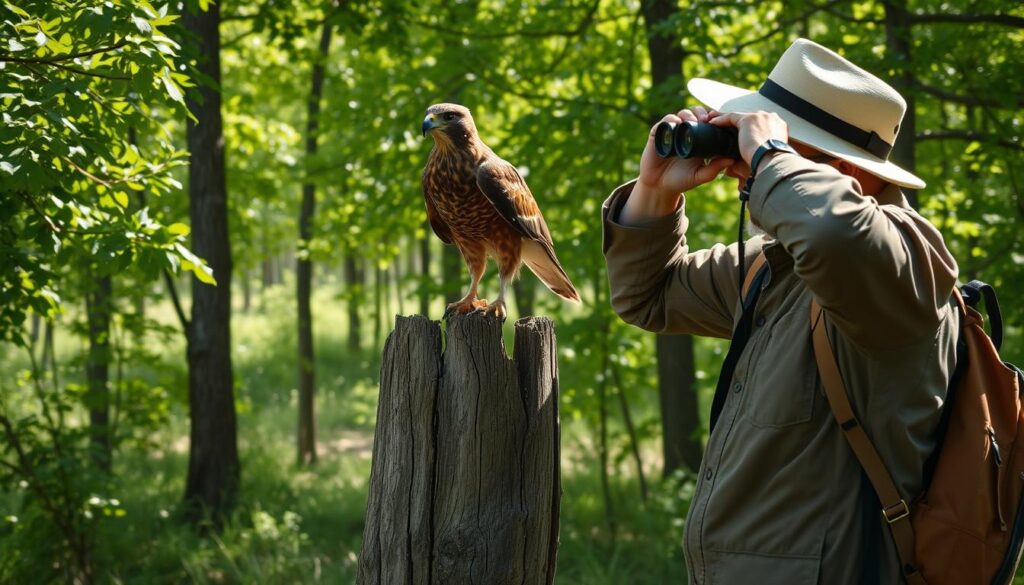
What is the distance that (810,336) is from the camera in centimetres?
194

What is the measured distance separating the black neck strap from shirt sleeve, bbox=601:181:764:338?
0.38 meters

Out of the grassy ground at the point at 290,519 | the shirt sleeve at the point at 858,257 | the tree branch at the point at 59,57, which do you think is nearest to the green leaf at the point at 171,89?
the tree branch at the point at 59,57

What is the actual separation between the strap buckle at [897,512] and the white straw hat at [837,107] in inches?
28.1

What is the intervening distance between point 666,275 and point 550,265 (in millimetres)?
997

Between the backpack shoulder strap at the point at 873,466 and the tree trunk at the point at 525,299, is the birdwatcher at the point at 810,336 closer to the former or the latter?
the backpack shoulder strap at the point at 873,466

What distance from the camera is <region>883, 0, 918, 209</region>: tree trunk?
5273 mm

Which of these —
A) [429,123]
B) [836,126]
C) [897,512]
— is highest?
[429,123]

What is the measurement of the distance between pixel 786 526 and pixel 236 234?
885cm

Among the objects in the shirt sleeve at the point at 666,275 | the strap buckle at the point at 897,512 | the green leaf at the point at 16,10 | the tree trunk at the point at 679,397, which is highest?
the green leaf at the point at 16,10

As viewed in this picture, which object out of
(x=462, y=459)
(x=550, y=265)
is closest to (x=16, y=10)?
(x=550, y=265)

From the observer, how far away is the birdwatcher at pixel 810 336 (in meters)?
1.73

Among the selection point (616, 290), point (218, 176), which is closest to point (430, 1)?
point (218, 176)

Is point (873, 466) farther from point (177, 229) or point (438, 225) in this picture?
point (177, 229)

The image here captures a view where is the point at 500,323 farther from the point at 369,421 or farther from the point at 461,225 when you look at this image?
the point at 369,421
